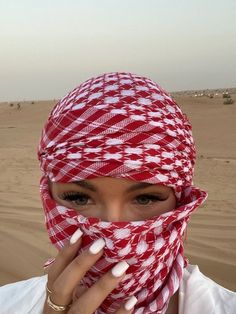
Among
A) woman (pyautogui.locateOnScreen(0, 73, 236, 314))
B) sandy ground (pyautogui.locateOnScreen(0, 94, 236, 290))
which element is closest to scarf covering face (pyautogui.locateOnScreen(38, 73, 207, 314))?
woman (pyautogui.locateOnScreen(0, 73, 236, 314))

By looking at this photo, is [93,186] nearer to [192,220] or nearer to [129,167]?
[129,167]

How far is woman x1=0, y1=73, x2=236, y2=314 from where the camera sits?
5.47 feet

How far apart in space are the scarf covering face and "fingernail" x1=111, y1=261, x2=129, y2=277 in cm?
4

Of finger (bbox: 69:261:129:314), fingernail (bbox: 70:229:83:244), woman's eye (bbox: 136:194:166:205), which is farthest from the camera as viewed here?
woman's eye (bbox: 136:194:166:205)

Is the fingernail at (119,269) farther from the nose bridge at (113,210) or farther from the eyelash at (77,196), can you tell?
the eyelash at (77,196)

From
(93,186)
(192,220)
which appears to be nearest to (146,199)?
(93,186)

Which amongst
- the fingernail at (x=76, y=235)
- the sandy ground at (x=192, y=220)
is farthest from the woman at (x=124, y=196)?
the sandy ground at (x=192, y=220)

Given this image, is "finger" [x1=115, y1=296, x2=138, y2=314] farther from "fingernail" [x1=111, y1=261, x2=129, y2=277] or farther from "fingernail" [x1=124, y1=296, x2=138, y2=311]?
"fingernail" [x1=111, y1=261, x2=129, y2=277]

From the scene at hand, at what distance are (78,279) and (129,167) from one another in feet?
1.44

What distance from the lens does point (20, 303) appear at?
2.38m

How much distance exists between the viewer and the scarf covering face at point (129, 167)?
170 centimetres

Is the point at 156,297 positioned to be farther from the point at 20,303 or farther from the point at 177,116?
the point at 20,303

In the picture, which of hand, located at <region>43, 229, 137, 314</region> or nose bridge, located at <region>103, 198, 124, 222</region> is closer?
hand, located at <region>43, 229, 137, 314</region>

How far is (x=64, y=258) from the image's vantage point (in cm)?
159
